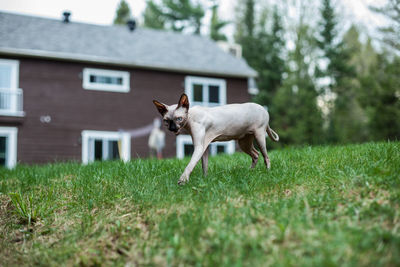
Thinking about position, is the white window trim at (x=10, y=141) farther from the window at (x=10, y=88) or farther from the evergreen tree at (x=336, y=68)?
the evergreen tree at (x=336, y=68)

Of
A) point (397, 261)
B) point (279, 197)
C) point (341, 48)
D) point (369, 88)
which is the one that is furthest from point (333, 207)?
point (341, 48)

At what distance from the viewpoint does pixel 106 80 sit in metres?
19.1

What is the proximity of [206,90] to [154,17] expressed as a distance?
22.0 m

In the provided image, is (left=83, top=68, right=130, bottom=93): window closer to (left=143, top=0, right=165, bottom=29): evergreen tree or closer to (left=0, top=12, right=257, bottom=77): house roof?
(left=0, top=12, right=257, bottom=77): house roof

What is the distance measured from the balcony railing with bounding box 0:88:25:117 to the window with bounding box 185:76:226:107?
8.22 m

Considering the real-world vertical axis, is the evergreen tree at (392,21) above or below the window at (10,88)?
above

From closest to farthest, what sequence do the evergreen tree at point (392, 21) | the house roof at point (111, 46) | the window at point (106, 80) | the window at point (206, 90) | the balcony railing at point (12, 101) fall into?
the evergreen tree at point (392, 21)
the balcony railing at point (12, 101)
the house roof at point (111, 46)
the window at point (106, 80)
the window at point (206, 90)

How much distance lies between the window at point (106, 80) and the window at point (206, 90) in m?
3.33

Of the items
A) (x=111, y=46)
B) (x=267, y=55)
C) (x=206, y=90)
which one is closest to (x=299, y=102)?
(x=267, y=55)

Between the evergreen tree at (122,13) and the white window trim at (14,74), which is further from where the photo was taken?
the evergreen tree at (122,13)

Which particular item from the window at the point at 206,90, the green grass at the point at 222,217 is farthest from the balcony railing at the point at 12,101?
the green grass at the point at 222,217

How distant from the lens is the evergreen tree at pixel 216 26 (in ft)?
122

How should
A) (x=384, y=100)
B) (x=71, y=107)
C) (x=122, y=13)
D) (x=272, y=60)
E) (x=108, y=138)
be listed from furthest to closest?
(x=122, y=13), (x=272, y=60), (x=384, y=100), (x=108, y=138), (x=71, y=107)

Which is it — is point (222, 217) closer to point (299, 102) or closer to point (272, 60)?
point (299, 102)
